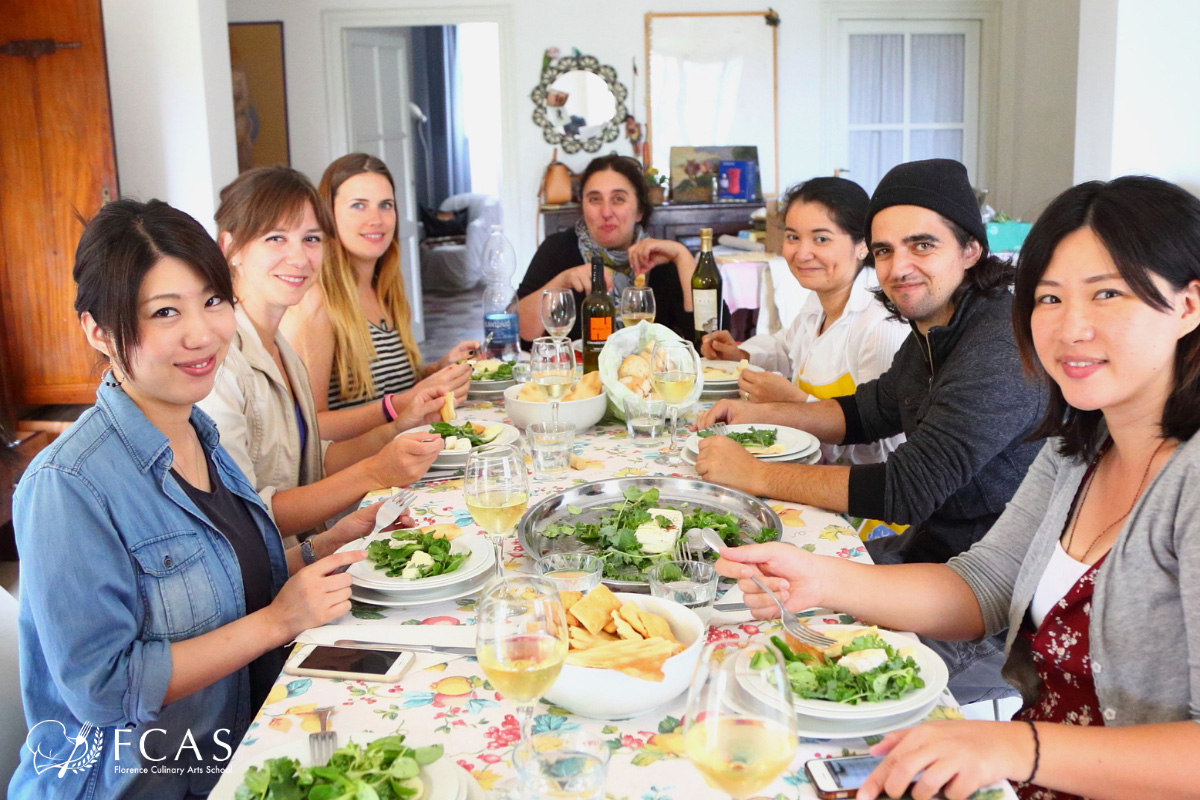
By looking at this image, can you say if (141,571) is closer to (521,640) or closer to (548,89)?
(521,640)

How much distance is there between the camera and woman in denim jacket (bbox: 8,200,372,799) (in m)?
1.22

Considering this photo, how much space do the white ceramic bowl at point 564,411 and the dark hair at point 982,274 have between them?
2.62 ft

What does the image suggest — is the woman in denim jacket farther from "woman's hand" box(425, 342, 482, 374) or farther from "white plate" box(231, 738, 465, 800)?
"woman's hand" box(425, 342, 482, 374)

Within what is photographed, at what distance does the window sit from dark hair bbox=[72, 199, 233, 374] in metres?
6.57

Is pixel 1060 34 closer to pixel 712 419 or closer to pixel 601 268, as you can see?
pixel 601 268

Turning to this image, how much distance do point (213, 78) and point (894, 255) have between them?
4310 mm

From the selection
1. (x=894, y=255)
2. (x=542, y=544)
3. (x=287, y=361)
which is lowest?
(x=542, y=544)

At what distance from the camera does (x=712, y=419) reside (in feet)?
7.44

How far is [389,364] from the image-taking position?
301 centimetres

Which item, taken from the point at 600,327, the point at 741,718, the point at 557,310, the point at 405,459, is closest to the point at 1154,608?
the point at 741,718

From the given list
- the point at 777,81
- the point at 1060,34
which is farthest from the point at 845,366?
the point at 1060,34

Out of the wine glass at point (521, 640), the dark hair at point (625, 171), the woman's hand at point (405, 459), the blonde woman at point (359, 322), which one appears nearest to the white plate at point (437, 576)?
the woman's hand at point (405, 459)

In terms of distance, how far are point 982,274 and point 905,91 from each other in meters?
5.89

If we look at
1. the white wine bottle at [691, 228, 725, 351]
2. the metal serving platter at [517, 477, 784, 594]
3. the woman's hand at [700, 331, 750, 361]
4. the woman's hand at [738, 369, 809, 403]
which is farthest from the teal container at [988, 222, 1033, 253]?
the metal serving platter at [517, 477, 784, 594]
